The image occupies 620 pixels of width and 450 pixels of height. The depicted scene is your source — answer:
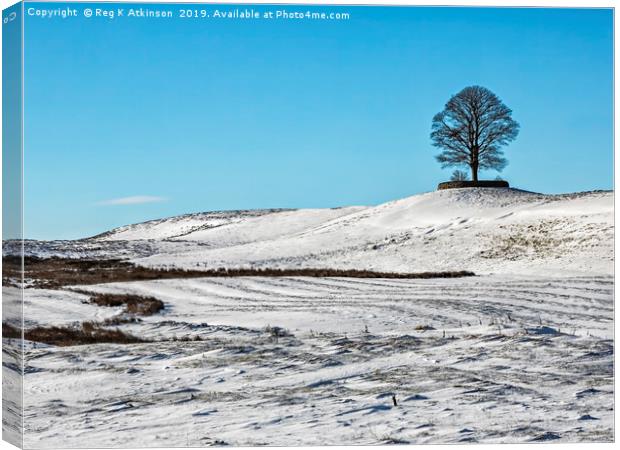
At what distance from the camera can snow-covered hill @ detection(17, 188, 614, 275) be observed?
675 inches

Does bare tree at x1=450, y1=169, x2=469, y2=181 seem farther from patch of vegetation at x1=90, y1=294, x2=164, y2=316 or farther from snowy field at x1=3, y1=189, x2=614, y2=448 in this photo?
patch of vegetation at x1=90, y1=294, x2=164, y2=316

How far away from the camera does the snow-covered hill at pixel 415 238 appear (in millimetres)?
17141

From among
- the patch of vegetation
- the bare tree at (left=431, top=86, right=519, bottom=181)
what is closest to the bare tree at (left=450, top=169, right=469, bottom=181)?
the bare tree at (left=431, top=86, right=519, bottom=181)

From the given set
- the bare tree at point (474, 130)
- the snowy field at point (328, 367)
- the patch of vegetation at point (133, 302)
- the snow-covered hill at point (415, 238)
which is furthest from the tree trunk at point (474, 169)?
the patch of vegetation at point (133, 302)

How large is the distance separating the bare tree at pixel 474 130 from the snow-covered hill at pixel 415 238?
135cm

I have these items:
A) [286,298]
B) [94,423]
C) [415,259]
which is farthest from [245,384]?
[415,259]

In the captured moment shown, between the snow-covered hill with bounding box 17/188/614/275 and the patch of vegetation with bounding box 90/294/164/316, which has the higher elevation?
the snow-covered hill with bounding box 17/188/614/275

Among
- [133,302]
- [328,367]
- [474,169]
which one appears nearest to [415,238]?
[474,169]

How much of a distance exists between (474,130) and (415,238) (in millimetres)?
10212

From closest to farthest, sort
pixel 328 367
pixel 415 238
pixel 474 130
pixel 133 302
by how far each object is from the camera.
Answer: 1. pixel 328 367
2. pixel 133 302
3. pixel 474 130
4. pixel 415 238

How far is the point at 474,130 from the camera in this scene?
15016 millimetres

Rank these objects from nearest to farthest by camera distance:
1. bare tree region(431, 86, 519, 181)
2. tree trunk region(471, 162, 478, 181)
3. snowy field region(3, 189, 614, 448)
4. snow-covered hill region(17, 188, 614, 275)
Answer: snowy field region(3, 189, 614, 448), bare tree region(431, 86, 519, 181), tree trunk region(471, 162, 478, 181), snow-covered hill region(17, 188, 614, 275)

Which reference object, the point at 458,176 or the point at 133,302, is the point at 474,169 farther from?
the point at 133,302

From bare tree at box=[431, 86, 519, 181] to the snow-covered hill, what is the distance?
1.35m
